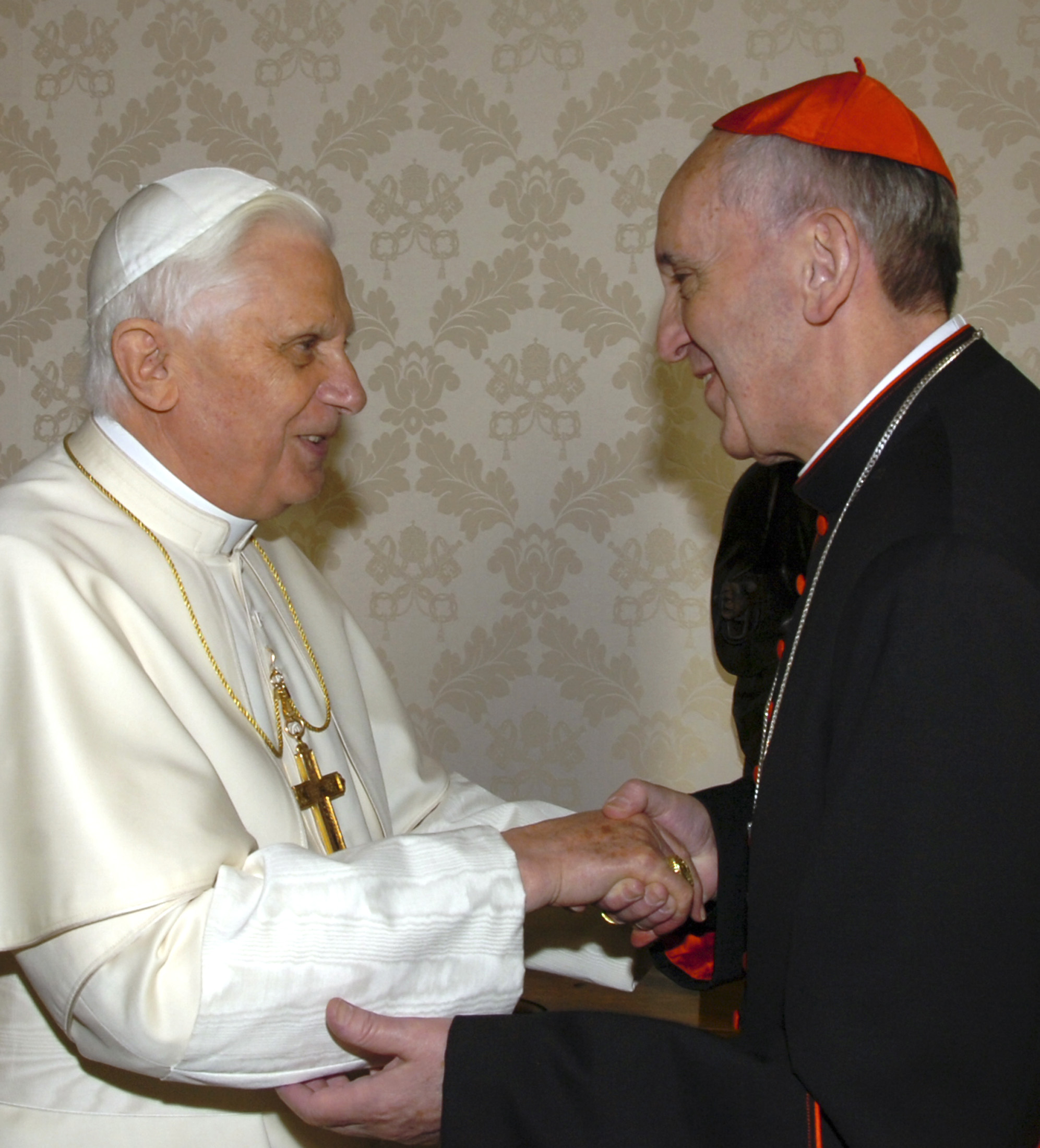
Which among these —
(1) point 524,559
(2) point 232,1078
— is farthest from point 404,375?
(2) point 232,1078

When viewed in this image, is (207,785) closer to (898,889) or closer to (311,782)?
(311,782)

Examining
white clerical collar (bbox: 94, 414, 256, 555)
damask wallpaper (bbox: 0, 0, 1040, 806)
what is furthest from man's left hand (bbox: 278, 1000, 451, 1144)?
damask wallpaper (bbox: 0, 0, 1040, 806)

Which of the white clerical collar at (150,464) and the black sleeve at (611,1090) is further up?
the white clerical collar at (150,464)

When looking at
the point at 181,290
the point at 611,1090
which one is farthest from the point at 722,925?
the point at 181,290

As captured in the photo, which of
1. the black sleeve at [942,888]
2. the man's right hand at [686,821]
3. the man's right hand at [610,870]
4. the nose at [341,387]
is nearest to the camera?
the black sleeve at [942,888]

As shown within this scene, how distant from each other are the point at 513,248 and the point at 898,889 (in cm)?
235

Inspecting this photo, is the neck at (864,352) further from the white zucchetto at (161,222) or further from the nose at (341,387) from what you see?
the white zucchetto at (161,222)

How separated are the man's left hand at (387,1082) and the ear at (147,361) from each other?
2.97 feet

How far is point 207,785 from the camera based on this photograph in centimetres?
154

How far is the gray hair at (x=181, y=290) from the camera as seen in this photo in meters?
1.75

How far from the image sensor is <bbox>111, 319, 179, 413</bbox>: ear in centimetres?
175

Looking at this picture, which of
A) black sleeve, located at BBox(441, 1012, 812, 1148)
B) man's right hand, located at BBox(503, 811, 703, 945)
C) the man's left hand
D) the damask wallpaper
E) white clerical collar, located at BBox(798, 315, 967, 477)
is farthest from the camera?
the damask wallpaper

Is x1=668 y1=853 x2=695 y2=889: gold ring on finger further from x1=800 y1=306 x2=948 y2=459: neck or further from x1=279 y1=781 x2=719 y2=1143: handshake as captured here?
x1=800 y1=306 x2=948 y2=459: neck

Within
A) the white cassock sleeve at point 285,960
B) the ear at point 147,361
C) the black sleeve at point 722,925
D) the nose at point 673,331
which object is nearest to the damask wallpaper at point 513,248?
the black sleeve at point 722,925
